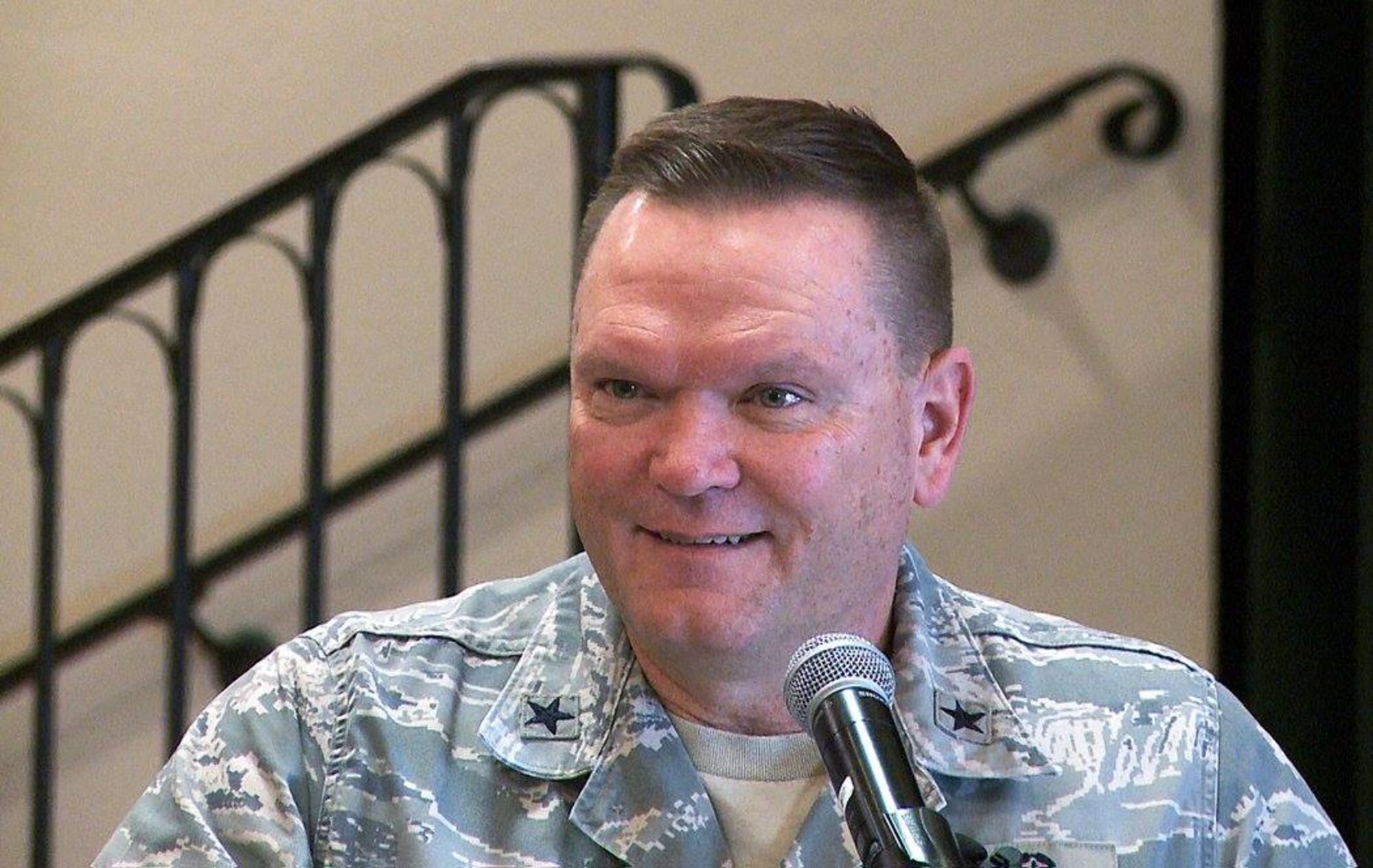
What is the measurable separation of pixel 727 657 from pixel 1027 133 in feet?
6.21

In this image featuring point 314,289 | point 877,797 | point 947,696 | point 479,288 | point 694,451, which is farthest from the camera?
point 479,288

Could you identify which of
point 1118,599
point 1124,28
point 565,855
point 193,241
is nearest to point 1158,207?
point 1124,28

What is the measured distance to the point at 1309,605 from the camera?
112 inches

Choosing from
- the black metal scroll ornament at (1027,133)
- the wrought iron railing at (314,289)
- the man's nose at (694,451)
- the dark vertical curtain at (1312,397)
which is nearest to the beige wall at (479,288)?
the black metal scroll ornament at (1027,133)

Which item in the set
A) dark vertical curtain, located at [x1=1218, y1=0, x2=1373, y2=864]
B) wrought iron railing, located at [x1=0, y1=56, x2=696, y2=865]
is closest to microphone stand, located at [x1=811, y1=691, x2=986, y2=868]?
wrought iron railing, located at [x1=0, y1=56, x2=696, y2=865]

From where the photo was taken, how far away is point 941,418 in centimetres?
170

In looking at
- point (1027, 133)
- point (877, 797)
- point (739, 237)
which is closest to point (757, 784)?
point (739, 237)

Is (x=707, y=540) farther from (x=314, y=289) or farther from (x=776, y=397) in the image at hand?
(x=314, y=289)

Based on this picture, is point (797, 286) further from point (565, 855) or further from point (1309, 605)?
point (1309, 605)

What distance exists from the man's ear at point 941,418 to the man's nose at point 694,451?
0.20 m

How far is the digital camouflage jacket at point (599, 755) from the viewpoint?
62.4 inches

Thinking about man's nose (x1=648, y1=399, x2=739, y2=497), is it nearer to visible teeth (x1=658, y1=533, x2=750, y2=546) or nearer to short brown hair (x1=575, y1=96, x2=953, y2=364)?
visible teeth (x1=658, y1=533, x2=750, y2=546)

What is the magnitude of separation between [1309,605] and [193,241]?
5.13ft

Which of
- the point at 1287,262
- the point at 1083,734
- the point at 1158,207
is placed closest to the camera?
the point at 1083,734
